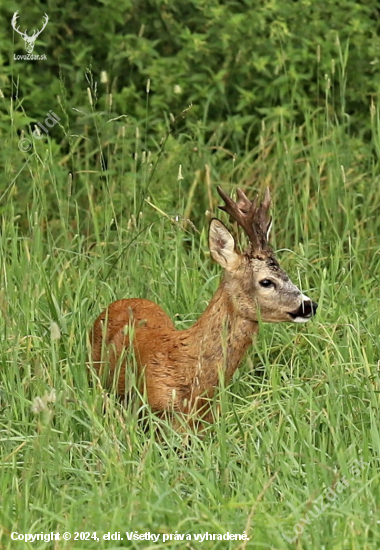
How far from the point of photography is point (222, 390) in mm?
3889

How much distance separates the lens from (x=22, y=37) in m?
7.14

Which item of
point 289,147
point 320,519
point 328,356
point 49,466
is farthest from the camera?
point 289,147

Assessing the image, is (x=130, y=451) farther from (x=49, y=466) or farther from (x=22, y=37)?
(x=22, y=37)

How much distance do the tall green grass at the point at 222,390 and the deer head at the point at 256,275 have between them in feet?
0.47

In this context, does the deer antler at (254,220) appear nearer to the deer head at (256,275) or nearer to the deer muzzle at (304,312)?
the deer head at (256,275)

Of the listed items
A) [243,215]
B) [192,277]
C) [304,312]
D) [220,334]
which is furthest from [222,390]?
[192,277]

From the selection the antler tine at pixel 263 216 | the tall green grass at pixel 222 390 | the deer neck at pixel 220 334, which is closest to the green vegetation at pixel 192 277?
the tall green grass at pixel 222 390

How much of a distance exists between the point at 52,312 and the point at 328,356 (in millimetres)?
1128

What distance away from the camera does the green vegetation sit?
364cm

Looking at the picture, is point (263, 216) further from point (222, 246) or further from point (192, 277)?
point (192, 277)

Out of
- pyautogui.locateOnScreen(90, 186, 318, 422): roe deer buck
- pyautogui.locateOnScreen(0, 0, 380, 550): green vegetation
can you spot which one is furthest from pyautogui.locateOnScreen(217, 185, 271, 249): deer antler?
pyautogui.locateOnScreen(0, 0, 380, 550): green vegetation

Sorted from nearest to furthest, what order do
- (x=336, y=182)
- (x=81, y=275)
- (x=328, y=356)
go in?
1. (x=328, y=356)
2. (x=81, y=275)
3. (x=336, y=182)

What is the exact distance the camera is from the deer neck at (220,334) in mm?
4715

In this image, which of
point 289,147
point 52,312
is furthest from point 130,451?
point 289,147
